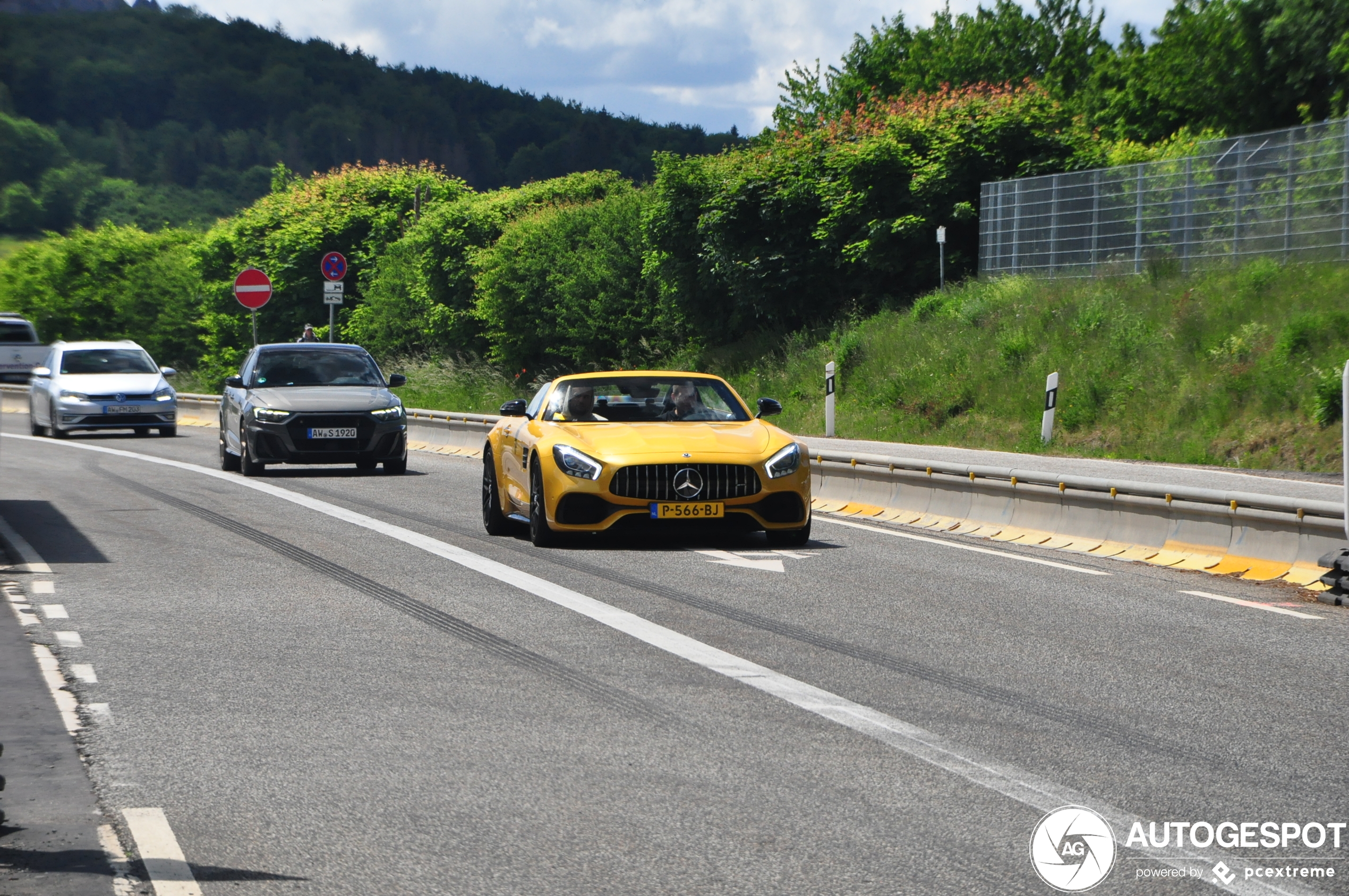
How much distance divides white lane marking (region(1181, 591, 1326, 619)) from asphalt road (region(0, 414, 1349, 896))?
0.23 ft

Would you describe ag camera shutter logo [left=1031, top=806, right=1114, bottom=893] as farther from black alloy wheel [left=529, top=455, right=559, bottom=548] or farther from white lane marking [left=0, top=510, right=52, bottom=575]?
white lane marking [left=0, top=510, right=52, bottom=575]

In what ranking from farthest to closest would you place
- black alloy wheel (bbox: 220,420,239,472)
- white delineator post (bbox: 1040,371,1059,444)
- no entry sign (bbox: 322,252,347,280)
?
no entry sign (bbox: 322,252,347,280)
white delineator post (bbox: 1040,371,1059,444)
black alloy wheel (bbox: 220,420,239,472)

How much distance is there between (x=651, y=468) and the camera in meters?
12.1

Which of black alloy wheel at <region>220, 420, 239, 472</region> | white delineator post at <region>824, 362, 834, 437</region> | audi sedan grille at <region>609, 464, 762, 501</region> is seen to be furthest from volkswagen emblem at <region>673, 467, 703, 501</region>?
white delineator post at <region>824, 362, 834, 437</region>

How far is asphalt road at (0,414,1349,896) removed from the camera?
466cm

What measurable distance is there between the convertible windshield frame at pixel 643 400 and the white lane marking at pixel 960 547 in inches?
69.7

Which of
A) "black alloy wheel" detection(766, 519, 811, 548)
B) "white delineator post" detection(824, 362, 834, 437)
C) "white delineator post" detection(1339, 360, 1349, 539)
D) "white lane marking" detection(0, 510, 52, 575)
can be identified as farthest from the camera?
"white delineator post" detection(824, 362, 834, 437)

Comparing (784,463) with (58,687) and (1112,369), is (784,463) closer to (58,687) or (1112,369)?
(58,687)

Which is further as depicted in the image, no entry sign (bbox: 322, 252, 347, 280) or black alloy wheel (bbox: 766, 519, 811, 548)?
no entry sign (bbox: 322, 252, 347, 280)

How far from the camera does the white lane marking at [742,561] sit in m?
11.4

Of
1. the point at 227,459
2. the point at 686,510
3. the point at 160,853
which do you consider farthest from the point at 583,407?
the point at 227,459

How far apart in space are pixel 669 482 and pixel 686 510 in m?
0.25

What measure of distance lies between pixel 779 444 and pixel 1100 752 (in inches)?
269

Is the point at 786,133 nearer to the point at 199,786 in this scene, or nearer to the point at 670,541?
the point at 670,541
